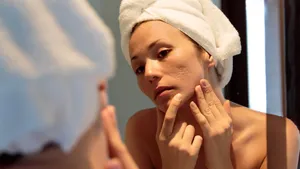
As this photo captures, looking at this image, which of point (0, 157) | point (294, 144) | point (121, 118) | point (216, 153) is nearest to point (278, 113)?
point (294, 144)

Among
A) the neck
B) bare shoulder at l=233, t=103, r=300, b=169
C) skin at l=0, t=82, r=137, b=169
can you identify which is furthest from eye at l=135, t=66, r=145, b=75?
skin at l=0, t=82, r=137, b=169

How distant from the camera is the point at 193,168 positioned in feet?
2.75

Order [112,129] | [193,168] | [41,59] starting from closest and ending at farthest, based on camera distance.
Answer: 1. [41,59]
2. [112,129]
3. [193,168]

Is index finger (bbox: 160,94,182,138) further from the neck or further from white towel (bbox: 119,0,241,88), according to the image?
white towel (bbox: 119,0,241,88)

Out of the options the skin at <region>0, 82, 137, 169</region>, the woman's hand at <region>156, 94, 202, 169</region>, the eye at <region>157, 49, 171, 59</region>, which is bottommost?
the woman's hand at <region>156, 94, 202, 169</region>

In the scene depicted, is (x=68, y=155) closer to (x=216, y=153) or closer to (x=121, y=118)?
(x=216, y=153)

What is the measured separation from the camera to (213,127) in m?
0.86

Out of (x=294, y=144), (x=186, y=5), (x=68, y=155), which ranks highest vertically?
(x=68, y=155)

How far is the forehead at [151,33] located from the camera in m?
0.87

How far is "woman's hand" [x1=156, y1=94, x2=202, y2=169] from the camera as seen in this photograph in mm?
828

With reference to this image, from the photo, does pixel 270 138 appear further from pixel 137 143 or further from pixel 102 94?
pixel 102 94

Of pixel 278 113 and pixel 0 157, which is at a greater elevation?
pixel 0 157

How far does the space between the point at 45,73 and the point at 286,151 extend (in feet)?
2.46

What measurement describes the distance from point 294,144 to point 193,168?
9.9 inches
